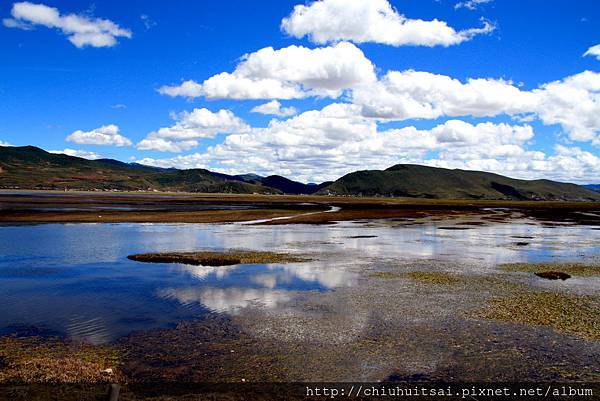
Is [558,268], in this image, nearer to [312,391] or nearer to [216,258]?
[216,258]

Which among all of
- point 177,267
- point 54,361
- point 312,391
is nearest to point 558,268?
point 177,267

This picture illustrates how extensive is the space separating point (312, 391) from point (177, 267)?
80.3 feet

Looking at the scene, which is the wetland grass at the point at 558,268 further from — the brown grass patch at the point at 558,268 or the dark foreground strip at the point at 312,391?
the dark foreground strip at the point at 312,391

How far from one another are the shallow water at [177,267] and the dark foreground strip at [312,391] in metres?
5.03

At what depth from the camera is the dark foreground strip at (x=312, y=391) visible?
1361 centimetres

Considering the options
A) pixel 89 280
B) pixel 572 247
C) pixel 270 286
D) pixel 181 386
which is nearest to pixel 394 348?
pixel 181 386

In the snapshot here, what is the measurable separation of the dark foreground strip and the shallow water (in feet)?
16.5

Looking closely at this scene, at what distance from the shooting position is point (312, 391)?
14.2 meters

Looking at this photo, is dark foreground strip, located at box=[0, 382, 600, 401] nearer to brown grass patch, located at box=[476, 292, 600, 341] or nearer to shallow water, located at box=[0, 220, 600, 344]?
shallow water, located at box=[0, 220, 600, 344]

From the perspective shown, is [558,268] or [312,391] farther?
[558,268]

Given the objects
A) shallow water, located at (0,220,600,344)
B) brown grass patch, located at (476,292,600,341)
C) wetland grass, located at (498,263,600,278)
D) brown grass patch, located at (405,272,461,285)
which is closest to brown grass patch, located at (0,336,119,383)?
shallow water, located at (0,220,600,344)

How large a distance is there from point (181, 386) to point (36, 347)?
7.09 m

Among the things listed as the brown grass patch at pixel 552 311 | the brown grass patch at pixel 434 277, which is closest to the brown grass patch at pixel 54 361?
the brown grass patch at pixel 552 311

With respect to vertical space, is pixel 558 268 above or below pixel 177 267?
above
